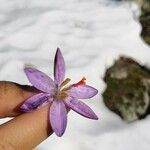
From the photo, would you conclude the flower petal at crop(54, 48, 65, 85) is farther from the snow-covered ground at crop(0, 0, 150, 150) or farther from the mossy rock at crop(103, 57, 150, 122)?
the mossy rock at crop(103, 57, 150, 122)

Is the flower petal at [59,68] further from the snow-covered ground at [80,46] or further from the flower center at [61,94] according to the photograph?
the snow-covered ground at [80,46]

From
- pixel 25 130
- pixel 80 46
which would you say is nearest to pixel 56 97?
pixel 25 130

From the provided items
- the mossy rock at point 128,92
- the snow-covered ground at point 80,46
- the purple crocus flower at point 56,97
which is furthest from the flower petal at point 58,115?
the mossy rock at point 128,92

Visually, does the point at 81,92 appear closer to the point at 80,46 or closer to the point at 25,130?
the point at 25,130

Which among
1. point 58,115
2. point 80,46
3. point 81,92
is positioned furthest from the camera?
point 80,46

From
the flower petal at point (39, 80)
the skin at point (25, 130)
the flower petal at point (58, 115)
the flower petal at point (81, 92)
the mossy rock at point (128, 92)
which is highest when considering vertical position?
the flower petal at point (39, 80)

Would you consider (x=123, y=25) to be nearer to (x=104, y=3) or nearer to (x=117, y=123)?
(x=104, y=3)

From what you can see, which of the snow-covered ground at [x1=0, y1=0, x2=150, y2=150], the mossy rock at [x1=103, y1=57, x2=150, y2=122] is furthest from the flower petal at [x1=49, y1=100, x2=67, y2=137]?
the mossy rock at [x1=103, y1=57, x2=150, y2=122]

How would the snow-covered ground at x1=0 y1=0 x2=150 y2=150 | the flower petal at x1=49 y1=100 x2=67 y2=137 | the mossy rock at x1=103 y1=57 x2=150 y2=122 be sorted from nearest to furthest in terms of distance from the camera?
1. the flower petal at x1=49 y1=100 x2=67 y2=137
2. the snow-covered ground at x1=0 y1=0 x2=150 y2=150
3. the mossy rock at x1=103 y1=57 x2=150 y2=122
